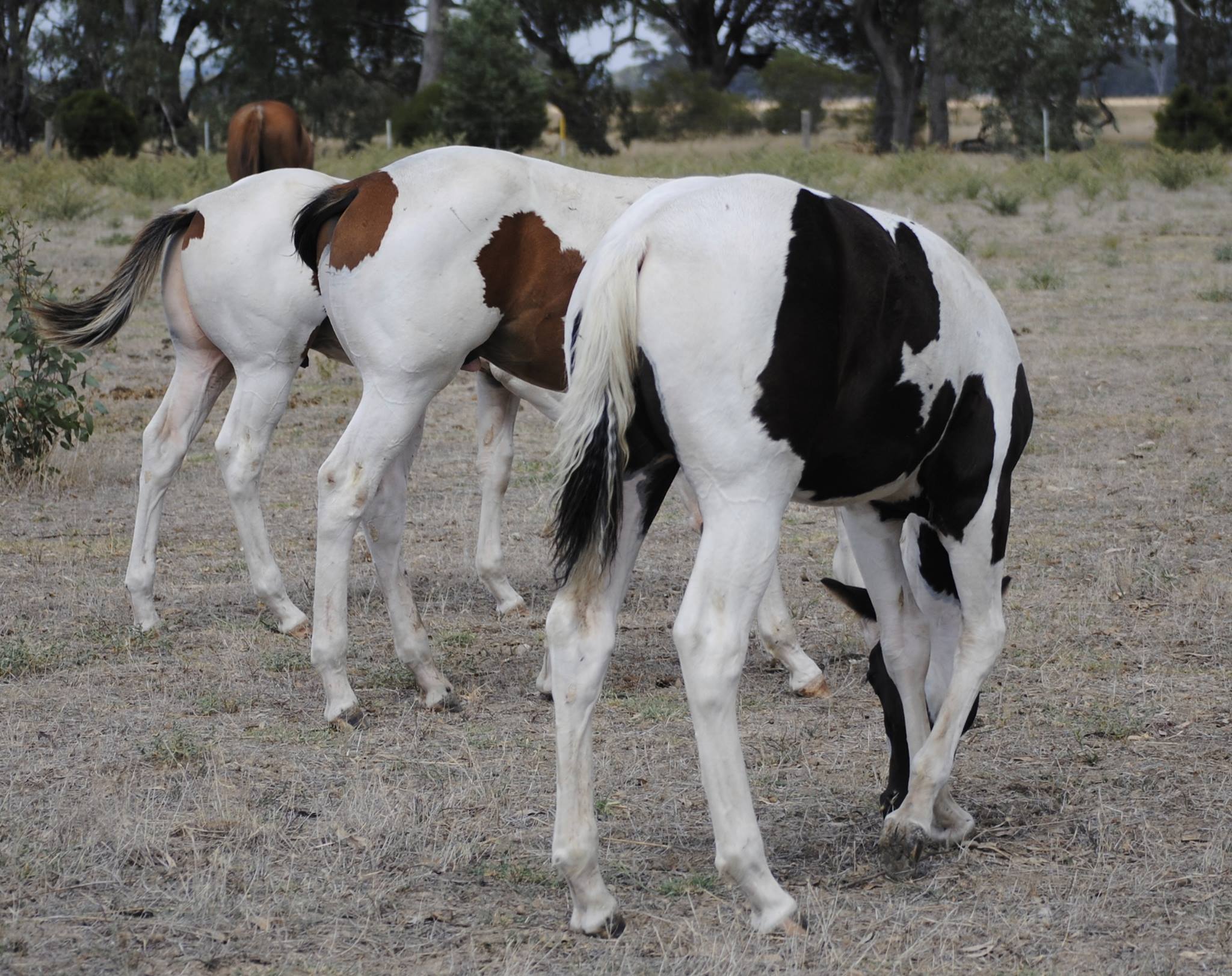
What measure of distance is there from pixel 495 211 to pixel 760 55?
49698mm

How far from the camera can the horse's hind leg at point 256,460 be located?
5695mm

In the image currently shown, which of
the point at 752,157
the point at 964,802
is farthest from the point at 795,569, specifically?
the point at 752,157

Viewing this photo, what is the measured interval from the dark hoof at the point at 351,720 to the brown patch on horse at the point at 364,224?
1499mm

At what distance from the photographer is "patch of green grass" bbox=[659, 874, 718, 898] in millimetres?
3471

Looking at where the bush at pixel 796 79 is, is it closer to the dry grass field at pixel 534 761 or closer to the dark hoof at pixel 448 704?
the dry grass field at pixel 534 761

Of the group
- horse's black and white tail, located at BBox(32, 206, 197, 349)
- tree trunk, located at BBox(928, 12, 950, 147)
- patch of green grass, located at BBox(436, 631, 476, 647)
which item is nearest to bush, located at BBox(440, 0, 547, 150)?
tree trunk, located at BBox(928, 12, 950, 147)

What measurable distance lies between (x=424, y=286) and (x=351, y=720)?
1.49 metres

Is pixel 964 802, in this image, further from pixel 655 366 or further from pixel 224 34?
pixel 224 34

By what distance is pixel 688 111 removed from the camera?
48094mm

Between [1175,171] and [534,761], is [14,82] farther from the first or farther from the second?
[534,761]

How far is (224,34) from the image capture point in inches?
1865

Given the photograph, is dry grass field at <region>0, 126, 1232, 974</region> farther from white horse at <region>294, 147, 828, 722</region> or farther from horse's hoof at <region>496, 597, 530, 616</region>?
white horse at <region>294, 147, 828, 722</region>

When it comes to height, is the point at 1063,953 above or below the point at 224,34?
below

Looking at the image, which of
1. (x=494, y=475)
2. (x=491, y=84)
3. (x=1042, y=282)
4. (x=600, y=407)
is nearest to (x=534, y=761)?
(x=600, y=407)
